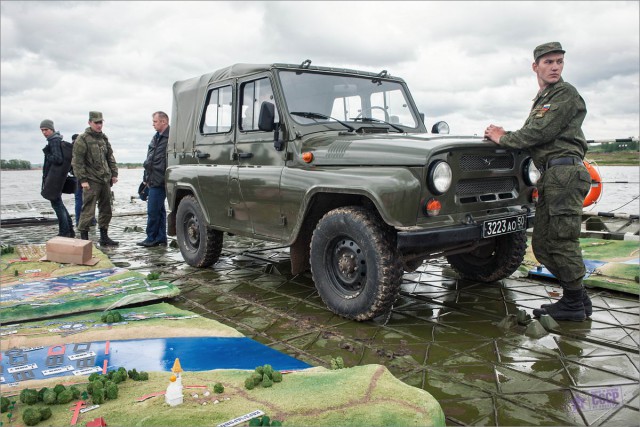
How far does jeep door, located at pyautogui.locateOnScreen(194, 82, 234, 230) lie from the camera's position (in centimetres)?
550

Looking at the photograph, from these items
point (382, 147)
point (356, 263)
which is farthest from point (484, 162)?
point (356, 263)

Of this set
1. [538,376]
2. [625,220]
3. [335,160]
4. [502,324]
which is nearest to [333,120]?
[335,160]

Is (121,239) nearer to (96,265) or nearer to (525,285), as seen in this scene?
(96,265)

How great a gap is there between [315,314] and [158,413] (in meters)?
2.11

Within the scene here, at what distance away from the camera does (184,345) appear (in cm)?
355

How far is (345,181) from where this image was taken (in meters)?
3.98

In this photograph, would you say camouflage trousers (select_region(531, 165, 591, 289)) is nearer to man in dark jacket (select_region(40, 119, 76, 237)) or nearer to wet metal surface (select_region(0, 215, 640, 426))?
wet metal surface (select_region(0, 215, 640, 426))

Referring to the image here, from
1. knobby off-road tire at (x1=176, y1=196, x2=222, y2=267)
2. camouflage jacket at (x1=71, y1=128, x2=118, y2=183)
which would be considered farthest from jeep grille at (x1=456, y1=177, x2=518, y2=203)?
camouflage jacket at (x1=71, y1=128, x2=118, y2=183)

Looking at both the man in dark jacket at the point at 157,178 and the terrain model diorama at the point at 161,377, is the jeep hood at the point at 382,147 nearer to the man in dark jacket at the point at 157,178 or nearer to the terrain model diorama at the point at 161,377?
the terrain model diorama at the point at 161,377

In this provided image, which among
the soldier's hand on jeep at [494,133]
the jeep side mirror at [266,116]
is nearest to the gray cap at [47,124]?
the jeep side mirror at [266,116]

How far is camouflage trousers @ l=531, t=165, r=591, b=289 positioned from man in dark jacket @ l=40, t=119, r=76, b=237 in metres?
7.50

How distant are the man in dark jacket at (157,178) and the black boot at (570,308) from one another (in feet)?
19.0

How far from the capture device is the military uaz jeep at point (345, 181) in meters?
3.76

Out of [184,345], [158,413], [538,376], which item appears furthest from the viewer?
[184,345]
